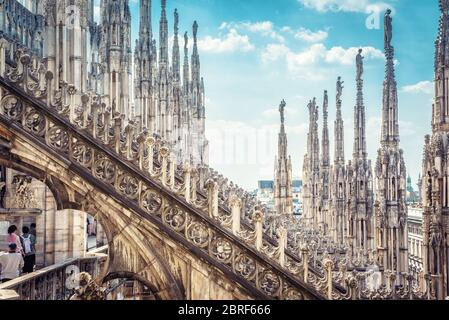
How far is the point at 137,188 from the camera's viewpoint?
295 inches

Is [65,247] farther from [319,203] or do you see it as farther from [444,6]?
[319,203]

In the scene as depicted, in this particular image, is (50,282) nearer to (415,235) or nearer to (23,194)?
(23,194)

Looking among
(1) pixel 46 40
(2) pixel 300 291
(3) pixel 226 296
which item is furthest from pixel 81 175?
(1) pixel 46 40

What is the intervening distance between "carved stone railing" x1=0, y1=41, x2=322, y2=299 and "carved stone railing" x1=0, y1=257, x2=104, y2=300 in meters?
2.40

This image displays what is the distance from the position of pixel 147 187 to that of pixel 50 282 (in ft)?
13.7

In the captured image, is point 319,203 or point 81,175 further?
point 319,203

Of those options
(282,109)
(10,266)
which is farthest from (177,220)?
(282,109)

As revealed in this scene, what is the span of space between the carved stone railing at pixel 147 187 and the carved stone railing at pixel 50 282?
7.87 ft

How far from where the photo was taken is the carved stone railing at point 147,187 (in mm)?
7188

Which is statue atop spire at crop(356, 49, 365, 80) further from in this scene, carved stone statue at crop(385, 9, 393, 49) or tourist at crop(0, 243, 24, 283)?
tourist at crop(0, 243, 24, 283)

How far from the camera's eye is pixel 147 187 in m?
7.51

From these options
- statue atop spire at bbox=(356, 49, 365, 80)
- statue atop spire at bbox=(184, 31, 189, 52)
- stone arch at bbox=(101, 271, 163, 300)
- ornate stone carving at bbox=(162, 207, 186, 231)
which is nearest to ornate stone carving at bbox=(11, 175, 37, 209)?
stone arch at bbox=(101, 271, 163, 300)

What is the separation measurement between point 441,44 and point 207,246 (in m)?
8.97

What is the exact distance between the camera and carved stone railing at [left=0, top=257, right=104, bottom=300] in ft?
28.6
